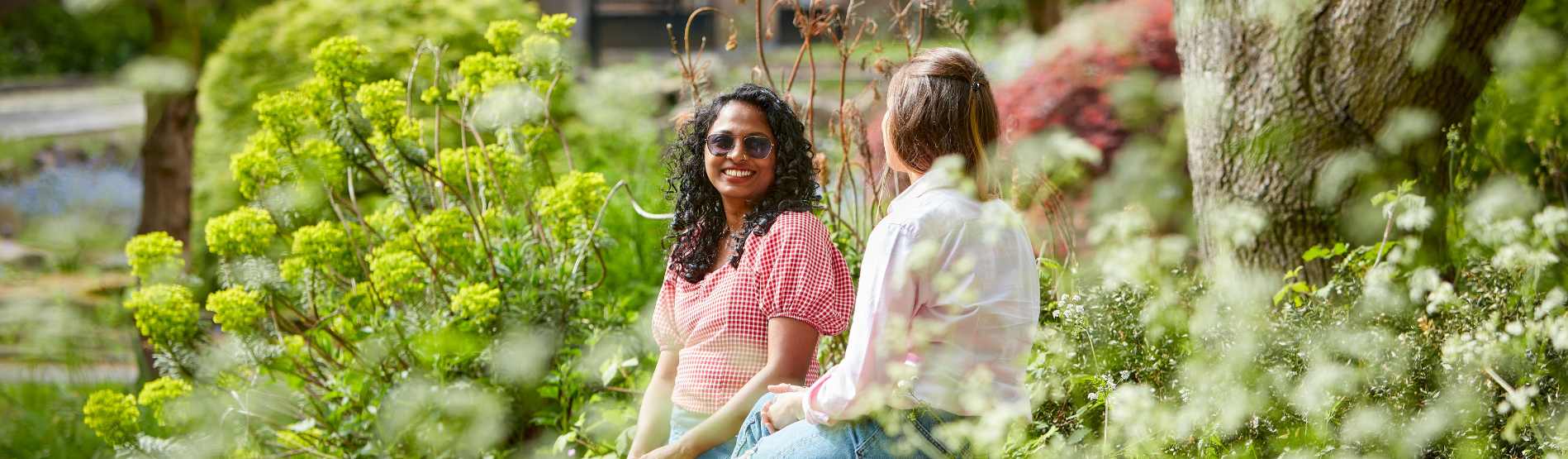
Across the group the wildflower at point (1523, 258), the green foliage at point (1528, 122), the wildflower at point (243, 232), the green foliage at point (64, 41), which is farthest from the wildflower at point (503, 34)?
the green foliage at point (1528, 122)

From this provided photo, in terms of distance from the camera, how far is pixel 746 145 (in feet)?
8.05

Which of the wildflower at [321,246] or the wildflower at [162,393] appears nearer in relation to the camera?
the wildflower at [162,393]

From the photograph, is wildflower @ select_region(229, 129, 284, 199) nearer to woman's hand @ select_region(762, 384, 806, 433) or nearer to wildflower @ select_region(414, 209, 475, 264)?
wildflower @ select_region(414, 209, 475, 264)

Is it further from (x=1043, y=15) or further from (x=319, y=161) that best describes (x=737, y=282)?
(x=1043, y=15)

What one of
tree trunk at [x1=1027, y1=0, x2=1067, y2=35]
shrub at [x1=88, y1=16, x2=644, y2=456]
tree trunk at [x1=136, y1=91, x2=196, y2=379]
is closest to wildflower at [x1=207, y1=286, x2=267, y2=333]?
shrub at [x1=88, y1=16, x2=644, y2=456]

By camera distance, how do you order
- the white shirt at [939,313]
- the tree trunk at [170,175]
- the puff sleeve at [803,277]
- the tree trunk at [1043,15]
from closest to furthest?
the white shirt at [939,313] → the puff sleeve at [803,277] → the tree trunk at [170,175] → the tree trunk at [1043,15]

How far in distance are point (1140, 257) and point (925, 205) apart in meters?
0.84

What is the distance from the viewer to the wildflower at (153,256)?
323 cm

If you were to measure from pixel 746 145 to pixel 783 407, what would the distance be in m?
0.61

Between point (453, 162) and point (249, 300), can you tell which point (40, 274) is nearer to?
point (249, 300)

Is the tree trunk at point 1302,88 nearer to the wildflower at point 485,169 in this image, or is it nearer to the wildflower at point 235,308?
the wildflower at point 485,169

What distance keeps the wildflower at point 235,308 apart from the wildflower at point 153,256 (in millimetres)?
167

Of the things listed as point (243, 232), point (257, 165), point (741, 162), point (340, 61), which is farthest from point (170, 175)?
point (741, 162)

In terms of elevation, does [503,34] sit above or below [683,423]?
above
